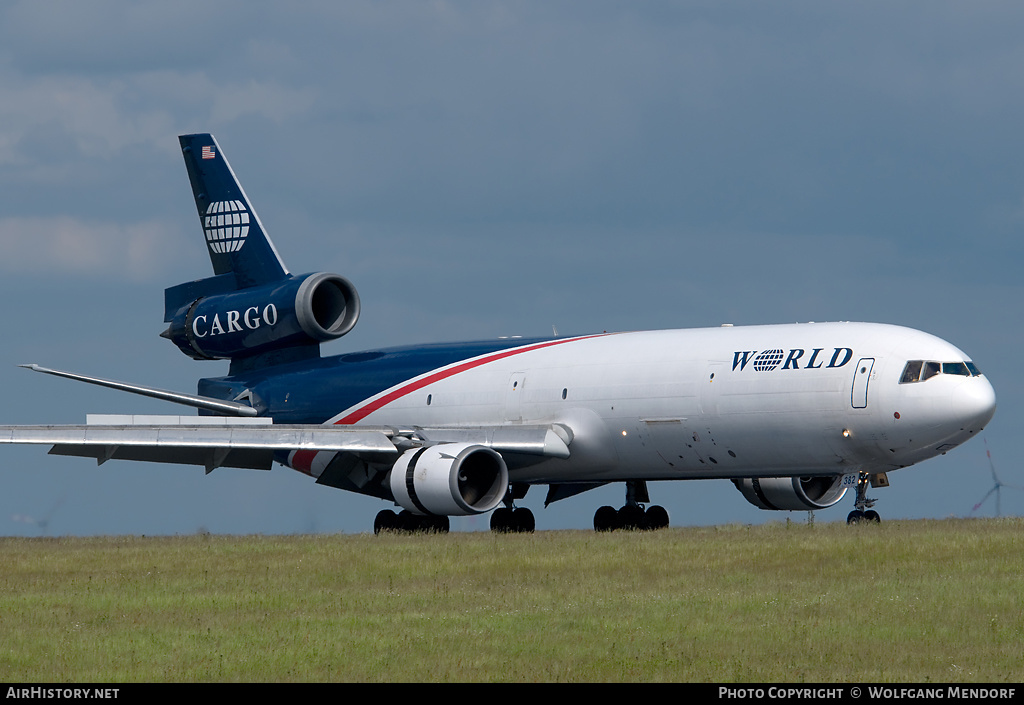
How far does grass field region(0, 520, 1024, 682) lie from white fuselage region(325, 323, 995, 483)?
2.00m

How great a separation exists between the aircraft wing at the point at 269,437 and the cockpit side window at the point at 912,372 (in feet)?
26.3

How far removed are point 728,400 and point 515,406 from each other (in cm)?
625

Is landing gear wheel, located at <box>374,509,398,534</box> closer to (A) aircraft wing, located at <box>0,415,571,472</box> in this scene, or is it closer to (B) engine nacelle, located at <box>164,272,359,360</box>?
(A) aircraft wing, located at <box>0,415,571,472</box>

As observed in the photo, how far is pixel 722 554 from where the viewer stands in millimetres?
23609

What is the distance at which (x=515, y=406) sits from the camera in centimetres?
3425

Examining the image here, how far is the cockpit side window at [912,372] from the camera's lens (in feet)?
90.7

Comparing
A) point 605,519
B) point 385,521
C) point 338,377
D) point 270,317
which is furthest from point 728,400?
point 270,317

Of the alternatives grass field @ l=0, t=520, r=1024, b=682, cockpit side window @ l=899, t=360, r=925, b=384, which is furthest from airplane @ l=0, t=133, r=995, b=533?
grass field @ l=0, t=520, r=1024, b=682

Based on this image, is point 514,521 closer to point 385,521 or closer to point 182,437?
point 385,521

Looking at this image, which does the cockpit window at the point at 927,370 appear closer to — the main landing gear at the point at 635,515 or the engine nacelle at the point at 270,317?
the main landing gear at the point at 635,515

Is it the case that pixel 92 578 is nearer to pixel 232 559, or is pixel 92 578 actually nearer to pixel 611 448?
pixel 232 559

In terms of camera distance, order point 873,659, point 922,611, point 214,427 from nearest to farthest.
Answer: point 873,659, point 922,611, point 214,427

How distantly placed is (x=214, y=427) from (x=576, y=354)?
8.46 metres
